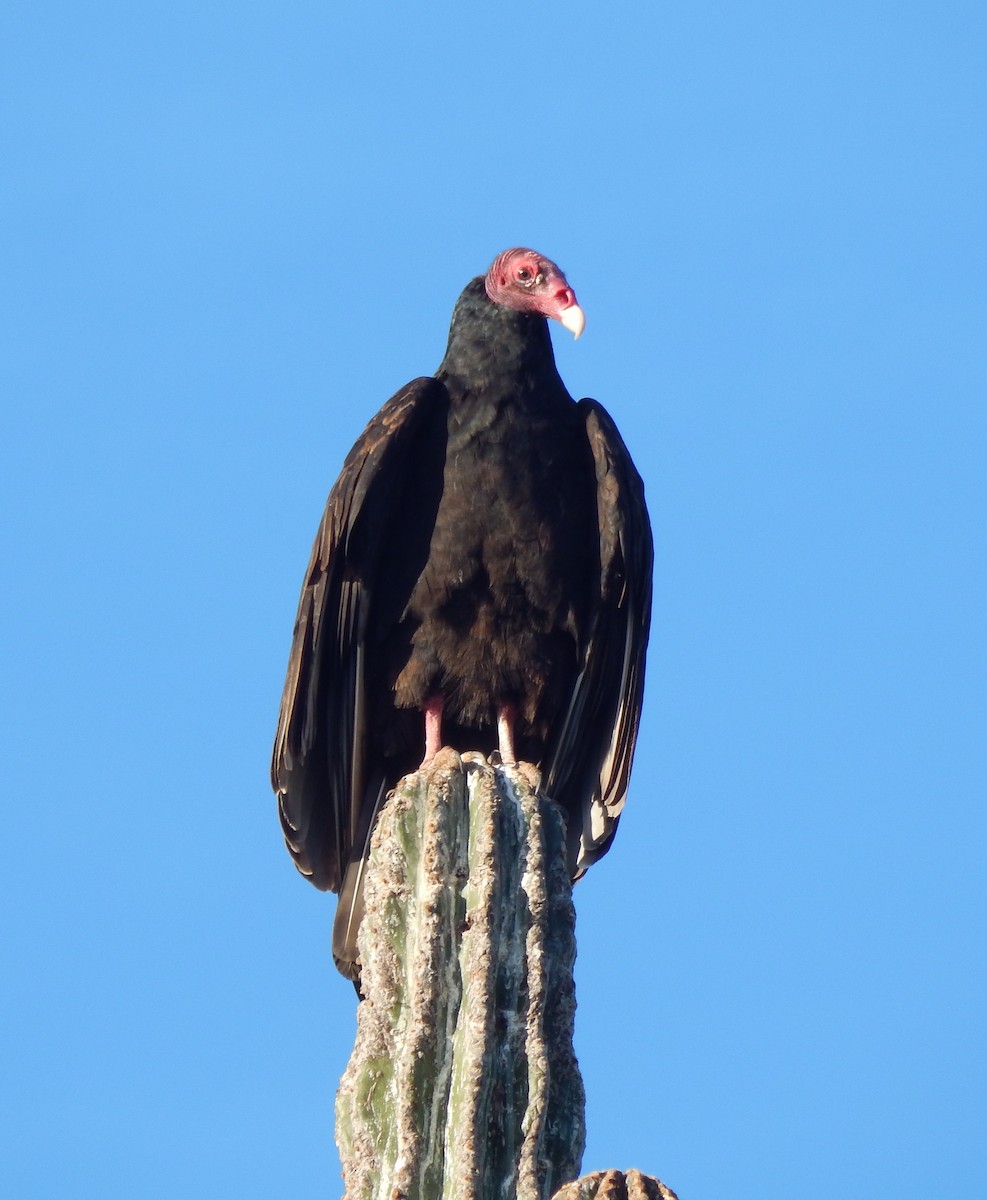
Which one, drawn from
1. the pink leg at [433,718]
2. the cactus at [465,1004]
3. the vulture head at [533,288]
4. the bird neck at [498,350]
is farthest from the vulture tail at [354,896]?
the vulture head at [533,288]

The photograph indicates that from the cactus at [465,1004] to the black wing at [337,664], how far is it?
3.78 feet

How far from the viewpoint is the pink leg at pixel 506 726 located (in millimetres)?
5484

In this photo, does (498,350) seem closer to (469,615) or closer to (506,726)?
(469,615)

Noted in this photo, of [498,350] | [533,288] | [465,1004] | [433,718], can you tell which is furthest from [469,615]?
[465,1004]

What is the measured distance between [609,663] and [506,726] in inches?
13.0

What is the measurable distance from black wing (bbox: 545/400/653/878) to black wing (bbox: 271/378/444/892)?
1.78 feet

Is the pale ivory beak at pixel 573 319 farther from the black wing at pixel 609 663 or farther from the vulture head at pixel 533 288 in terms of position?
the black wing at pixel 609 663

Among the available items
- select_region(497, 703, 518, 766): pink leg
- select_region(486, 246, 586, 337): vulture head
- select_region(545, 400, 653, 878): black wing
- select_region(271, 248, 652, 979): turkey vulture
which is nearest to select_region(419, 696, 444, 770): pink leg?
select_region(271, 248, 652, 979): turkey vulture

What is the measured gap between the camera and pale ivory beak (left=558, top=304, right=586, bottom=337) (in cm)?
568

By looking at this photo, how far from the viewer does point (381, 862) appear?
4.12 m

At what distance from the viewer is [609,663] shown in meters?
5.57

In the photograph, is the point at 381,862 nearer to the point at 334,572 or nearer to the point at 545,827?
the point at 545,827

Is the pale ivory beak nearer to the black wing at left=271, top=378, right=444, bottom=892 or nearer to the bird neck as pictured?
the bird neck

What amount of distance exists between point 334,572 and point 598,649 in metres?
0.74
